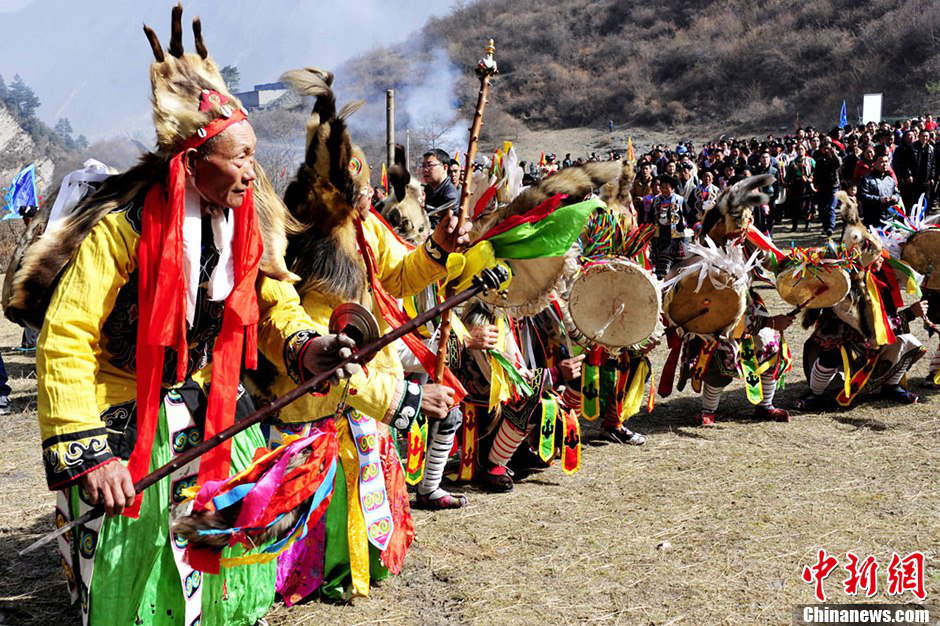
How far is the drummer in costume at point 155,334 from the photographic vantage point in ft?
7.35

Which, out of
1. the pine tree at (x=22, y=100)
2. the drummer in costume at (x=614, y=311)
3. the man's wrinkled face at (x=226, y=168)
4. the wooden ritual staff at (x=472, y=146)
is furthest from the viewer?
the pine tree at (x=22, y=100)

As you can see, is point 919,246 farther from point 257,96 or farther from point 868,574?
point 257,96

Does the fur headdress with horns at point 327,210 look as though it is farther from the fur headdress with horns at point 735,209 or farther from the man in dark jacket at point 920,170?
the man in dark jacket at point 920,170

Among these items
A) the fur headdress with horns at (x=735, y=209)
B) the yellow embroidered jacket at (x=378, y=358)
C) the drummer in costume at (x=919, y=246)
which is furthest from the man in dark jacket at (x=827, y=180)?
the yellow embroidered jacket at (x=378, y=358)

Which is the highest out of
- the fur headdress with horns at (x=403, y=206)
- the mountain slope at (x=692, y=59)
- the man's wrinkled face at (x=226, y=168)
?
the mountain slope at (x=692, y=59)

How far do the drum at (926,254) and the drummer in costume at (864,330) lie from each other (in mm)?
175

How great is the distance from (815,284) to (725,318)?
793 millimetres

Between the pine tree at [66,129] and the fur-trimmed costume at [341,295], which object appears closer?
the fur-trimmed costume at [341,295]

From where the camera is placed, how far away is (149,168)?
2.51 meters

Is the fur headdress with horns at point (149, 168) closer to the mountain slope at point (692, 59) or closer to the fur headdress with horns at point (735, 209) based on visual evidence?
the fur headdress with horns at point (735, 209)

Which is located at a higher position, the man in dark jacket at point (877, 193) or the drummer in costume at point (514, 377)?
the man in dark jacket at point (877, 193)

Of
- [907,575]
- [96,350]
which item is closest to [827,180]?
[907,575]

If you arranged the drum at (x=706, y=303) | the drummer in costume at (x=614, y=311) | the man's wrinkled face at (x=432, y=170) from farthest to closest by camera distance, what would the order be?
1. the man's wrinkled face at (x=432, y=170)
2. the drum at (x=706, y=303)
3. the drummer in costume at (x=614, y=311)

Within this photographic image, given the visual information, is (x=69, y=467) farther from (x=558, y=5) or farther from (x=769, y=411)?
(x=558, y=5)
